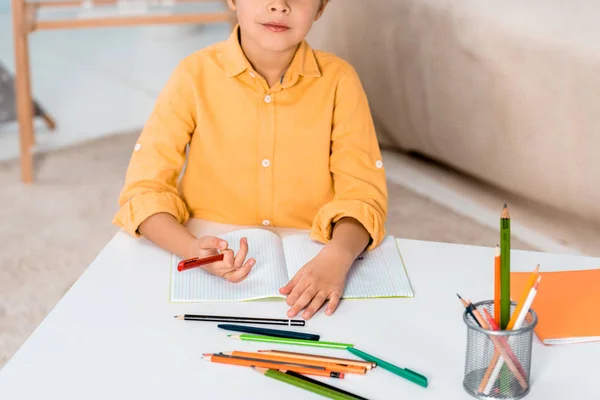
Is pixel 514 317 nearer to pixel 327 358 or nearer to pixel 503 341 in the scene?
pixel 503 341

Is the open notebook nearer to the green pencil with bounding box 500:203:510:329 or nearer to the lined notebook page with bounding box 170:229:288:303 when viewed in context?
the lined notebook page with bounding box 170:229:288:303

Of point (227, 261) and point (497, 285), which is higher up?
point (497, 285)

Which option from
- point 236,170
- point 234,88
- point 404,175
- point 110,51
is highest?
point 234,88

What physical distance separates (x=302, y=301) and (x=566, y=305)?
0.28 m

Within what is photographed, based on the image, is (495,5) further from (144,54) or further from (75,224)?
(144,54)

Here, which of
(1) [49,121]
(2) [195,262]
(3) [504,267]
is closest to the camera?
(3) [504,267]

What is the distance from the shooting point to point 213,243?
96cm

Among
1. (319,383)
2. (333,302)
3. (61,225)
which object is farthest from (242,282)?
(61,225)

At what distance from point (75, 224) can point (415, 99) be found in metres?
0.88

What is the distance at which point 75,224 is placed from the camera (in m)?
1.98

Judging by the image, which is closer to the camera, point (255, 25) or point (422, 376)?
point (422, 376)

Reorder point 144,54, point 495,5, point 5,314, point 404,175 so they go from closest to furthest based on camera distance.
Result: point 5,314
point 495,5
point 404,175
point 144,54

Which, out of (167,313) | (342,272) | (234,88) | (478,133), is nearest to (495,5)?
(478,133)

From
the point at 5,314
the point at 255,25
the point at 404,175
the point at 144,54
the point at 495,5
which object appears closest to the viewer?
the point at 255,25
